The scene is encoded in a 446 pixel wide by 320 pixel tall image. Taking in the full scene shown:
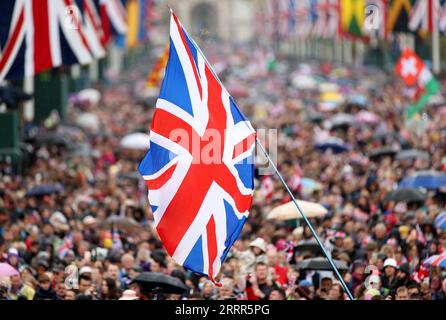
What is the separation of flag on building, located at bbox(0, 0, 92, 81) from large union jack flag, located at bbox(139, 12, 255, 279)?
7770mm

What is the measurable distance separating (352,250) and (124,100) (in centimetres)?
3882

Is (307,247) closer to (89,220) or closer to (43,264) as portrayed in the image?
(43,264)

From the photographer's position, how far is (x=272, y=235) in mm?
17625

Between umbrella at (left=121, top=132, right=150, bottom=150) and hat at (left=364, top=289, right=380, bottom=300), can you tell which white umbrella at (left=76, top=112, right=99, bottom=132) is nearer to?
umbrella at (left=121, top=132, right=150, bottom=150)

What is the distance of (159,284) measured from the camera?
13.6 metres

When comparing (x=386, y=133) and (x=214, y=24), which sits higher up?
(x=214, y=24)

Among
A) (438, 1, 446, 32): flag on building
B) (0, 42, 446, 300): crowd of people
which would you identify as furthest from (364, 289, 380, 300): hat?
(438, 1, 446, 32): flag on building

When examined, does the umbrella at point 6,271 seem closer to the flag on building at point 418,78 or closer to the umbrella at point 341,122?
the flag on building at point 418,78

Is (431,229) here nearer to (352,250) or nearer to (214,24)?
(352,250)

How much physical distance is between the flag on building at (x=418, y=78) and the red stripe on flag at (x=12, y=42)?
47.0ft

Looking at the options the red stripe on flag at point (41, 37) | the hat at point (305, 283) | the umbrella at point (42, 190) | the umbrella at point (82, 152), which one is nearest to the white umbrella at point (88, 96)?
the umbrella at point (82, 152)

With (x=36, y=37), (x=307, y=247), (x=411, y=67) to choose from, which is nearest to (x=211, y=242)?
(x=307, y=247)

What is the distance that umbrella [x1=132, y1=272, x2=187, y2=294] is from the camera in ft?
44.6
